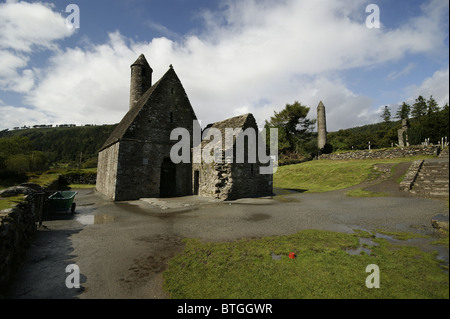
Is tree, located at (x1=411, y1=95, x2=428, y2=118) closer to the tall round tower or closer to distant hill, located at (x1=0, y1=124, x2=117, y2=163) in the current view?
the tall round tower

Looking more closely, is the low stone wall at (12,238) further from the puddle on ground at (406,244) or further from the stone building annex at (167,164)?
the stone building annex at (167,164)

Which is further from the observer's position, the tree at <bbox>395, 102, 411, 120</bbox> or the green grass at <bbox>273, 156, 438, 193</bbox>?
the tree at <bbox>395, 102, 411, 120</bbox>

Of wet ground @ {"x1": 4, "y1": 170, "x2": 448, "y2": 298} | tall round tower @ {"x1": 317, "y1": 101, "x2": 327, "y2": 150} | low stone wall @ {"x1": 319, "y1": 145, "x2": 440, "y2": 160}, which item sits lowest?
wet ground @ {"x1": 4, "y1": 170, "x2": 448, "y2": 298}

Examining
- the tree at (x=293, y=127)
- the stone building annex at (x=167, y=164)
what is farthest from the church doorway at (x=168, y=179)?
the tree at (x=293, y=127)

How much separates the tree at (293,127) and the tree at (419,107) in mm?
44286

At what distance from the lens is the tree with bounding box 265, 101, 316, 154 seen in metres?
50.7

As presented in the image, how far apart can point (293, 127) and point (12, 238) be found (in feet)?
177

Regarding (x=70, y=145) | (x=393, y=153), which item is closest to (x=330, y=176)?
(x=393, y=153)

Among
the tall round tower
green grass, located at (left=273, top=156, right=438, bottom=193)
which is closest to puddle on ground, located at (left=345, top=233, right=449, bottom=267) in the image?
green grass, located at (left=273, top=156, right=438, bottom=193)

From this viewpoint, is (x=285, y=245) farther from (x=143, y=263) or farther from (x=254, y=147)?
(x=254, y=147)

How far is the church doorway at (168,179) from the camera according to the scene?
19.1 m

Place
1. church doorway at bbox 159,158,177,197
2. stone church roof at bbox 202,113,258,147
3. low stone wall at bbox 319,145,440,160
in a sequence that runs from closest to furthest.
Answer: stone church roof at bbox 202,113,258,147 → church doorway at bbox 159,158,177,197 → low stone wall at bbox 319,145,440,160

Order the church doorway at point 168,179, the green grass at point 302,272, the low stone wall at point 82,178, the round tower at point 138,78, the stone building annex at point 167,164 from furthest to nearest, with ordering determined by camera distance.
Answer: the low stone wall at point 82,178
the round tower at point 138,78
the church doorway at point 168,179
the stone building annex at point 167,164
the green grass at point 302,272

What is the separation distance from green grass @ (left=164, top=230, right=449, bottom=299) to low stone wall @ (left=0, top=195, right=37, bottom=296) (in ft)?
11.1
